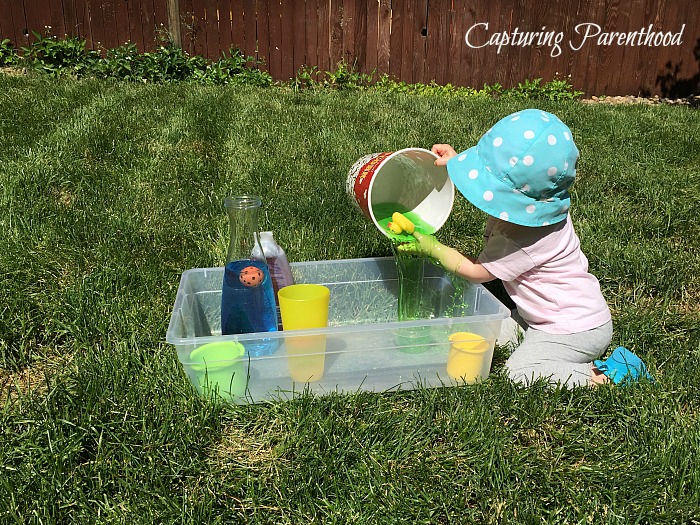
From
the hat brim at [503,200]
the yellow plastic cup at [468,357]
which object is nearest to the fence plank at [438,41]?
the hat brim at [503,200]

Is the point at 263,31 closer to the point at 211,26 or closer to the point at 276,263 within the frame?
the point at 211,26

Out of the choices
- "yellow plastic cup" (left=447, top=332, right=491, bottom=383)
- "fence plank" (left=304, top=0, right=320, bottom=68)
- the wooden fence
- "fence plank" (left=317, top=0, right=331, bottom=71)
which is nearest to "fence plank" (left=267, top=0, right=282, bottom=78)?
the wooden fence

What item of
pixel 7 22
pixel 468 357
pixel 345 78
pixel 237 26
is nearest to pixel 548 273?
pixel 468 357

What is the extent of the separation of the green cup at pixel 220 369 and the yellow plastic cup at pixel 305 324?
0.14 meters

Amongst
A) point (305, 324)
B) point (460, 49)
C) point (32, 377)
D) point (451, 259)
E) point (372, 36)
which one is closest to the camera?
point (32, 377)

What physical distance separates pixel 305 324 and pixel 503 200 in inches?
27.1

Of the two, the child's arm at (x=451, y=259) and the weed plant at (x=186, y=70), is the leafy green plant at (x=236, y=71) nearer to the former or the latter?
the weed plant at (x=186, y=70)

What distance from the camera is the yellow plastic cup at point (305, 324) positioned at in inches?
65.6

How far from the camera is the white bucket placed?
6.70 ft

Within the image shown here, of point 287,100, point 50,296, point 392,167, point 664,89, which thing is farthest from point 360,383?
point 664,89

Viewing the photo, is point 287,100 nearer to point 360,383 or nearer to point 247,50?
point 247,50

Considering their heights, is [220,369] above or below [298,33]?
below

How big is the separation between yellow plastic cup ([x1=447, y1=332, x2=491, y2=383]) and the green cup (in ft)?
1.95

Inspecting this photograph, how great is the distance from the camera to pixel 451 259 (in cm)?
194
